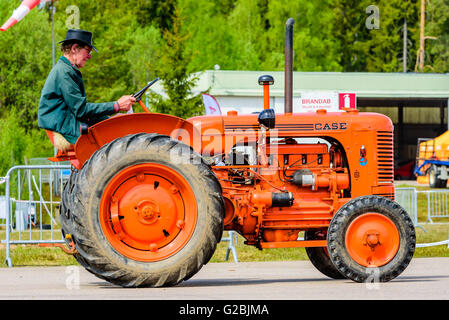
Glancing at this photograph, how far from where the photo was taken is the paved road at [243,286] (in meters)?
6.98

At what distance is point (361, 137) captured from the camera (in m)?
8.84

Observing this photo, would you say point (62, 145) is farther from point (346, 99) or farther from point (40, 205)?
point (346, 99)

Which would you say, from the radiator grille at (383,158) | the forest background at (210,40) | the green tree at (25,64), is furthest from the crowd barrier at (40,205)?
the green tree at (25,64)

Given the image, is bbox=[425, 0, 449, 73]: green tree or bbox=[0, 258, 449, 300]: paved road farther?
bbox=[425, 0, 449, 73]: green tree

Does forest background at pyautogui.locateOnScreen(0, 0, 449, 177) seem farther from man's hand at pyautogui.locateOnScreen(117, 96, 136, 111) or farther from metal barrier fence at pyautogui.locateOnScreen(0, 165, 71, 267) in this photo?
man's hand at pyautogui.locateOnScreen(117, 96, 136, 111)

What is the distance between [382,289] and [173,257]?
1.79m

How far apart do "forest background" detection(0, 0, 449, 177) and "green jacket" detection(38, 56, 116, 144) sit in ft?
105

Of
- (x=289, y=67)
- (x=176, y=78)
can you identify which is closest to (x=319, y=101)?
(x=289, y=67)

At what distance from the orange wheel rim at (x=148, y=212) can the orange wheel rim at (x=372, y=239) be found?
150cm

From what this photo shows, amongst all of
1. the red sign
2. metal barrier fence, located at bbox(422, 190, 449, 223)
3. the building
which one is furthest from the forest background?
the red sign

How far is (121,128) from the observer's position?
8008mm

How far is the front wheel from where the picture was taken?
8070 millimetres

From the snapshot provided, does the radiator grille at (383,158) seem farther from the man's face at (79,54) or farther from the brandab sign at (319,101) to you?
the brandab sign at (319,101)
